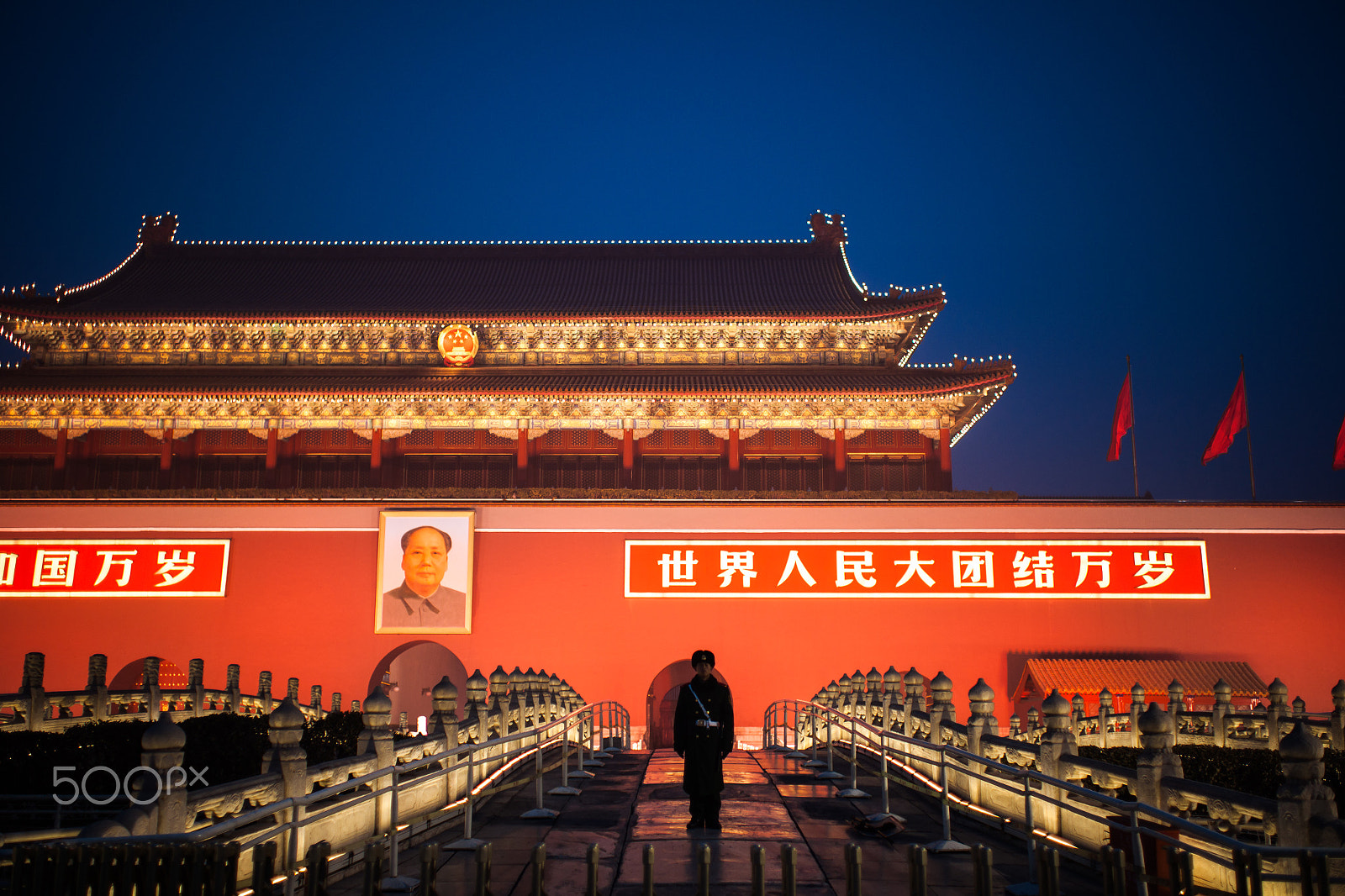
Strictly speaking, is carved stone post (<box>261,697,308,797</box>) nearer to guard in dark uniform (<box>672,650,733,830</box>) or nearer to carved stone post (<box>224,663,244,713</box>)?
guard in dark uniform (<box>672,650,733,830</box>)

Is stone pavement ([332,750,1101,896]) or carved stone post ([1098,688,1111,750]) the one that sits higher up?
carved stone post ([1098,688,1111,750])

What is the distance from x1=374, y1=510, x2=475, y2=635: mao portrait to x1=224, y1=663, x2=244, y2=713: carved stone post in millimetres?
2599

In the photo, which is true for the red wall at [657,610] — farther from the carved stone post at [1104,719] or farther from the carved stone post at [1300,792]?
the carved stone post at [1300,792]

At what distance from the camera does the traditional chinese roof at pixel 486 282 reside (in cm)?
2356

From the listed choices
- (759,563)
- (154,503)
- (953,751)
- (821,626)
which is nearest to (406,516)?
(154,503)

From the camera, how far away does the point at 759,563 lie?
20.2 metres

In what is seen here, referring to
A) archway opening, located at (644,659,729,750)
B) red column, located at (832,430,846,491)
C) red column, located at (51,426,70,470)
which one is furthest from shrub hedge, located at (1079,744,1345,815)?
red column, located at (51,426,70,470)

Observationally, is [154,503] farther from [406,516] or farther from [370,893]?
[370,893]

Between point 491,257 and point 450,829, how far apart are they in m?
21.3

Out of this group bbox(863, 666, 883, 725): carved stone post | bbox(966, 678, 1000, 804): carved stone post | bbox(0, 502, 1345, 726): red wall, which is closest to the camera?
bbox(966, 678, 1000, 804): carved stone post

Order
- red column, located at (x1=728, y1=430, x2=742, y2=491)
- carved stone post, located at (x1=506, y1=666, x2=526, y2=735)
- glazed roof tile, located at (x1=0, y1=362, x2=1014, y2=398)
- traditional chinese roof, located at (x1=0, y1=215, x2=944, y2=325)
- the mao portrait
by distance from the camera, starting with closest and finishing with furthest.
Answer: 1. carved stone post, located at (x1=506, y1=666, x2=526, y2=735)
2. the mao portrait
3. glazed roof tile, located at (x1=0, y1=362, x2=1014, y2=398)
4. red column, located at (x1=728, y1=430, x2=742, y2=491)
5. traditional chinese roof, located at (x1=0, y1=215, x2=944, y2=325)

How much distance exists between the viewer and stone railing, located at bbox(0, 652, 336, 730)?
1442cm

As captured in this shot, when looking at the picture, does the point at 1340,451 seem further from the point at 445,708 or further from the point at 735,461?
the point at 445,708

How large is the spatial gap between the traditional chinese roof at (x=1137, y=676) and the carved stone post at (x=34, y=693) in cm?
1629
